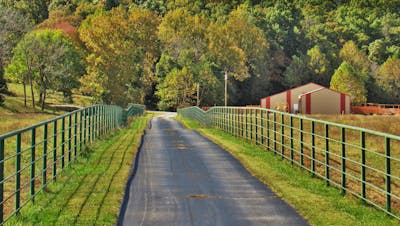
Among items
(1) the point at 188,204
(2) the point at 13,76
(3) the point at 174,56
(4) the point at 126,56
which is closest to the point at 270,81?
(3) the point at 174,56

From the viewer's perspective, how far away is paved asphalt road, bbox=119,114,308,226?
28.2 ft

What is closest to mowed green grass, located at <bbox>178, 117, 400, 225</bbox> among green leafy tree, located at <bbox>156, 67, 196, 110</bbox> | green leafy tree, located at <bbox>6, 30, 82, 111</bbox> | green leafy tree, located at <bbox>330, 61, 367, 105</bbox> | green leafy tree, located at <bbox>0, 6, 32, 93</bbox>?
green leafy tree, located at <bbox>0, 6, 32, 93</bbox>

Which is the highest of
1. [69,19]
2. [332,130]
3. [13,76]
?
[69,19]

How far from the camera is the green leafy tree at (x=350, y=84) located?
331 ft

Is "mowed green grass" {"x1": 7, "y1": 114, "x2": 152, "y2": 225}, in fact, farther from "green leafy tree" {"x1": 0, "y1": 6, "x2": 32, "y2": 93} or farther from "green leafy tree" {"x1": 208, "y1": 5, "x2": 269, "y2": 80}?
"green leafy tree" {"x1": 208, "y1": 5, "x2": 269, "y2": 80}

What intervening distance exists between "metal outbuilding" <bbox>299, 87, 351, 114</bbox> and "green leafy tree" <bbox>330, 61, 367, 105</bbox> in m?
23.1

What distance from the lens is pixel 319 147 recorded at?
1025 inches

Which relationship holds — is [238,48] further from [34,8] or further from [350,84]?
[34,8]

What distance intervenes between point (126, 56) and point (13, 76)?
15197 mm

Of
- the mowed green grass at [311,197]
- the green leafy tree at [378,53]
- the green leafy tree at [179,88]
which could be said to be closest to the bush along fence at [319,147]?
the mowed green grass at [311,197]

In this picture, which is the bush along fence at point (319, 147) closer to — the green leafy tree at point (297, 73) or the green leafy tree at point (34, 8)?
the green leafy tree at point (297, 73)

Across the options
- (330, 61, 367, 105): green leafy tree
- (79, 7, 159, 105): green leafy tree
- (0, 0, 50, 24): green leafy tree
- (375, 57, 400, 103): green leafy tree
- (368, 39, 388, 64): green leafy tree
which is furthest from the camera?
(0, 0, 50, 24): green leafy tree

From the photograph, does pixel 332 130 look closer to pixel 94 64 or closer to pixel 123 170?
pixel 123 170

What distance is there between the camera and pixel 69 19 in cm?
12419
